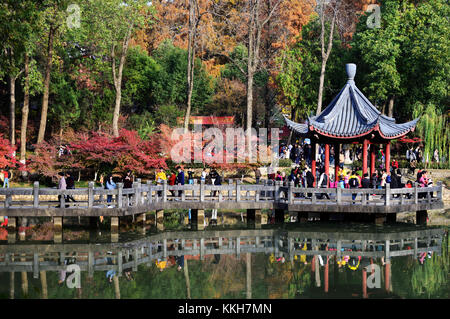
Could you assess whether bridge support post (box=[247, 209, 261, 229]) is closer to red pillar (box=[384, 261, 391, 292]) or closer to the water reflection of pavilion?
the water reflection of pavilion

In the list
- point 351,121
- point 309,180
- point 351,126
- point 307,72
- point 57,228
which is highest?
point 307,72

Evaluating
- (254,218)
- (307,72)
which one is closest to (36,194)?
(254,218)

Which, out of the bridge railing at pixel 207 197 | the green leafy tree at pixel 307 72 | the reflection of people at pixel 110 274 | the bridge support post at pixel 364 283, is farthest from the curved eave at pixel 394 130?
the green leafy tree at pixel 307 72

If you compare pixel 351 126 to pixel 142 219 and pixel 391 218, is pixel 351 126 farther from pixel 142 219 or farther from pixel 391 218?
pixel 142 219

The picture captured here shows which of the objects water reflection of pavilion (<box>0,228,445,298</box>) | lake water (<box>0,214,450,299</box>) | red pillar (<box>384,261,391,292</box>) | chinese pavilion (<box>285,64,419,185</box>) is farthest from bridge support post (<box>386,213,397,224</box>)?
red pillar (<box>384,261,391,292</box>)

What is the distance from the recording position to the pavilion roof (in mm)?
27336

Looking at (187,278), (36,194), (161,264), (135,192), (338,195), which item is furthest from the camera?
(338,195)

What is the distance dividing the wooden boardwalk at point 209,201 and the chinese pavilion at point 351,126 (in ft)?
7.42

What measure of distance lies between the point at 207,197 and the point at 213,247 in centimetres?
449

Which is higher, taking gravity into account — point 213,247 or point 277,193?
point 277,193

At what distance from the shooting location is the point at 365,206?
82.9 ft

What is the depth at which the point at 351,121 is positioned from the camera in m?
28.0

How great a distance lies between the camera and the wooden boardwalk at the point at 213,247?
2005 centimetres
